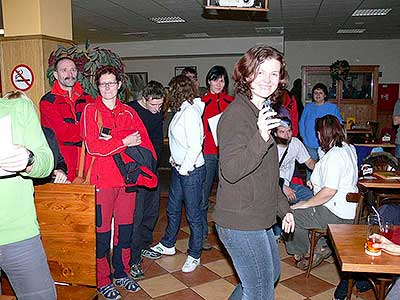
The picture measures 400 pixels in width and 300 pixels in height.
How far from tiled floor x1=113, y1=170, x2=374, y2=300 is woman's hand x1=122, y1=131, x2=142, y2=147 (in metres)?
1.12

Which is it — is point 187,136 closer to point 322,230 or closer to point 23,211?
point 322,230

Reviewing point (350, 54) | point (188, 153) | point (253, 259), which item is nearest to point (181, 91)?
point (188, 153)

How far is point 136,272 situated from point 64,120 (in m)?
1.35

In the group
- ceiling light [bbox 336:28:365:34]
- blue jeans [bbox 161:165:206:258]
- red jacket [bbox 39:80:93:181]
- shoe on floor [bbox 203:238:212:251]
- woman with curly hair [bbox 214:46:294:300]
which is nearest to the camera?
woman with curly hair [bbox 214:46:294:300]

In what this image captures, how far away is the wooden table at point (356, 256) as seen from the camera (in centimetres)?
174

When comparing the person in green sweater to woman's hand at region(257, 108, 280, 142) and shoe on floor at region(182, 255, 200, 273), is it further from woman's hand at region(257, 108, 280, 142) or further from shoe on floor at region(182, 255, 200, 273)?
shoe on floor at region(182, 255, 200, 273)

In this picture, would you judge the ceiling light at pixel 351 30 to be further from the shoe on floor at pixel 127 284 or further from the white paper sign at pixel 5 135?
the white paper sign at pixel 5 135

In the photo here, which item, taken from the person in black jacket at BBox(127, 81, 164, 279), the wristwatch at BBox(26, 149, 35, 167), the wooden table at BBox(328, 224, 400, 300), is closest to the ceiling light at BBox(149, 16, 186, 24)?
the person in black jacket at BBox(127, 81, 164, 279)

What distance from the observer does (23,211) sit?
5.36ft

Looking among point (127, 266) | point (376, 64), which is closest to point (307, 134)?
point (127, 266)

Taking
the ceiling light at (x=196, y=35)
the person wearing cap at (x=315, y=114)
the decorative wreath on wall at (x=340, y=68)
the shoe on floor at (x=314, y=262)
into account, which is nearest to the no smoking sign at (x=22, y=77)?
the shoe on floor at (x=314, y=262)

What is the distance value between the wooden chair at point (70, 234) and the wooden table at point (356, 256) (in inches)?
54.0

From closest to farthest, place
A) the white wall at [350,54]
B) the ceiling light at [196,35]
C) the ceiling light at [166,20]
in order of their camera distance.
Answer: the ceiling light at [166,20]
the ceiling light at [196,35]
the white wall at [350,54]

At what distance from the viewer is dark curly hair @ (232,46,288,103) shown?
1.76 m
